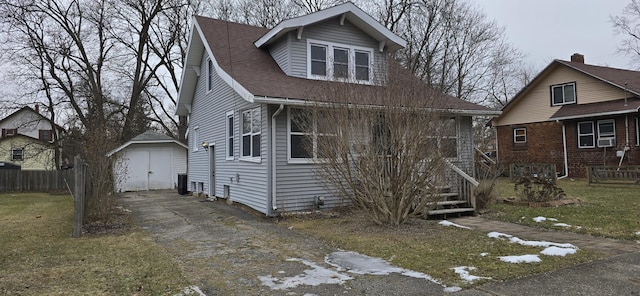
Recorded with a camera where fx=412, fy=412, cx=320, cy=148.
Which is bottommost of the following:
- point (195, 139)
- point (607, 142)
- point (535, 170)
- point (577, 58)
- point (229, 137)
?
point (535, 170)

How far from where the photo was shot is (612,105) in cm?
1912

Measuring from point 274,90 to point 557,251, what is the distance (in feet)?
23.1

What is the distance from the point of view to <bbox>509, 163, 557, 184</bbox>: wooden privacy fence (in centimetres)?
1614

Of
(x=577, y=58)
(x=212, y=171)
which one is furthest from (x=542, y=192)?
(x=577, y=58)

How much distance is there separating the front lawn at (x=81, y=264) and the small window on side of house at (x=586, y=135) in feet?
68.0

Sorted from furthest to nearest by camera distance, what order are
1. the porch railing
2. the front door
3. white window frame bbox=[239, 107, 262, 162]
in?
the front door → white window frame bbox=[239, 107, 262, 162] → the porch railing

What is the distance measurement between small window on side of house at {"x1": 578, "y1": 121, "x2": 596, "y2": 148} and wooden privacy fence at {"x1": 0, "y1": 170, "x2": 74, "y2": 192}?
26.3m

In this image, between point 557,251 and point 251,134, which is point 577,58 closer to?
point 251,134

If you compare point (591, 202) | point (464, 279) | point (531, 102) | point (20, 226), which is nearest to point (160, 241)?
point (20, 226)

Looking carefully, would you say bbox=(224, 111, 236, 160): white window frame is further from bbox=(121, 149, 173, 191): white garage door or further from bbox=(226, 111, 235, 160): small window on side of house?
bbox=(121, 149, 173, 191): white garage door

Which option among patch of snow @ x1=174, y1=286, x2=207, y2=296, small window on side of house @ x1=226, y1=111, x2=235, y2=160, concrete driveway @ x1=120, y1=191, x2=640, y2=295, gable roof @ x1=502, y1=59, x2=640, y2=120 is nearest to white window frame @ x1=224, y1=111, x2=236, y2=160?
small window on side of house @ x1=226, y1=111, x2=235, y2=160

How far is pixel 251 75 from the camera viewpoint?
459 inches

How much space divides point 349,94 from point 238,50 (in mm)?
6684

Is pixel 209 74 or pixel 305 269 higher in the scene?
pixel 209 74
